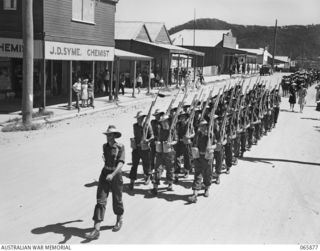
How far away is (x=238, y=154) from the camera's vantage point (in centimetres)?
1307

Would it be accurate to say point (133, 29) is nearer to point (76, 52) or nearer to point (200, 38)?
point (76, 52)

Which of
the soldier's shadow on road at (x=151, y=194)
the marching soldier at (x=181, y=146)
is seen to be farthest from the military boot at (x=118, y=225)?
the marching soldier at (x=181, y=146)

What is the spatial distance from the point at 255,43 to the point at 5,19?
280 feet

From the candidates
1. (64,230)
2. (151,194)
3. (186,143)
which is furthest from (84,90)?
(64,230)

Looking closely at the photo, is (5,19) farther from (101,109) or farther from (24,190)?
(24,190)

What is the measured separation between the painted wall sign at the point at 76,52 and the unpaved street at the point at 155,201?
6494mm

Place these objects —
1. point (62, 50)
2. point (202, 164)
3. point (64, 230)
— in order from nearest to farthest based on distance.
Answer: point (64, 230), point (202, 164), point (62, 50)

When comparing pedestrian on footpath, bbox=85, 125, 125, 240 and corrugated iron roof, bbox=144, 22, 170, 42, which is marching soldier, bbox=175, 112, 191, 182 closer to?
pedestrian on footpath, bbox=85, 125, 125, 240

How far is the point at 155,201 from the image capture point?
30.2 ft

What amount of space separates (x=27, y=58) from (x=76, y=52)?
20.6 feet

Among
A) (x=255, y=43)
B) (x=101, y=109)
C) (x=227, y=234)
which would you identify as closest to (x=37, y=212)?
(x=227, y=234)

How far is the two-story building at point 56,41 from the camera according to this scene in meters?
20.0

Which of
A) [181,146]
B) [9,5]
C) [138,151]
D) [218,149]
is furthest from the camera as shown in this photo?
[9,5]

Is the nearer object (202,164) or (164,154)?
(202,164)
